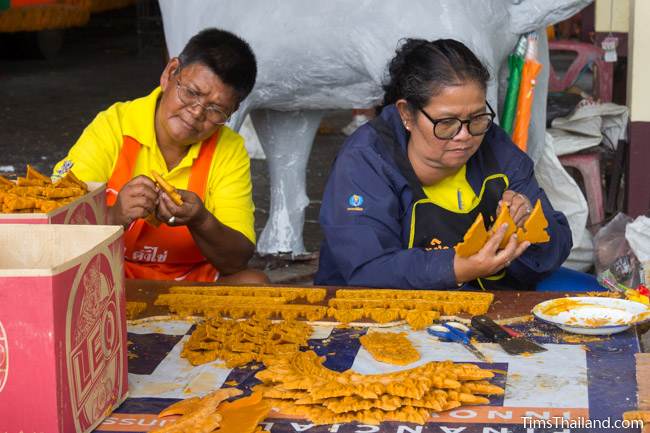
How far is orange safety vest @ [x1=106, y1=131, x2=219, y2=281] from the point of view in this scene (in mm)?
2744

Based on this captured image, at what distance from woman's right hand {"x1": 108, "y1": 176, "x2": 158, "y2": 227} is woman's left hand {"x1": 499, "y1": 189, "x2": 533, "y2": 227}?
82cm

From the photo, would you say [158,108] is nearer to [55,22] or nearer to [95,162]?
[95,162]

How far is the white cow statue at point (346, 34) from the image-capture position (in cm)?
336

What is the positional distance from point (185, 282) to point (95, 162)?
1.58ft

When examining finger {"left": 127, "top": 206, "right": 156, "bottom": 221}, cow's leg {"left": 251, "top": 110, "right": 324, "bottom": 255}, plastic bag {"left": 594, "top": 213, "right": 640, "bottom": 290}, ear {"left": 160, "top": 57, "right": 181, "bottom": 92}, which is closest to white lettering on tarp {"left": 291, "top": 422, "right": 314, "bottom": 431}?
finger {"left": 127, "top": 206, "right": 156, "bottom": 221}

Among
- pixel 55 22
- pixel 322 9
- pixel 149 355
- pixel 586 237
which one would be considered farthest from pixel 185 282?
pixel 55 22

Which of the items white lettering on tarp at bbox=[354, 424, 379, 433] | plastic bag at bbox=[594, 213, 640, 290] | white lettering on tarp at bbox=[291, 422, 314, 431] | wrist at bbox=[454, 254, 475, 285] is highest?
wrist at bbox=[454, 254, 475, 285]

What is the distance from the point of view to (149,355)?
1.96 meters

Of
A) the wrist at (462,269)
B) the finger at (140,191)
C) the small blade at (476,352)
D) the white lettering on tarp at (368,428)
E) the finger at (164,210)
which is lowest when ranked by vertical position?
the white lettering on tarp at (368,428)

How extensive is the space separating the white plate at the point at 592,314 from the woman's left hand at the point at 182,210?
87cm

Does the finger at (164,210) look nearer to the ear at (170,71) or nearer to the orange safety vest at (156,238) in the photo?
the orange safety vest at (156,238)

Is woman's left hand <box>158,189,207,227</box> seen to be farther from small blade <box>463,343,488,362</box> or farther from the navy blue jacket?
small blade <box>463,343,488,362</box>

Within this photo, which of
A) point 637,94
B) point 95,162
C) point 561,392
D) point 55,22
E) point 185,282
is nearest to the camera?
point 561,392

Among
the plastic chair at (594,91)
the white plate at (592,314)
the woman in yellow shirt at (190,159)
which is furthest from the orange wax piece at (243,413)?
the plastic chair at (594,91)
